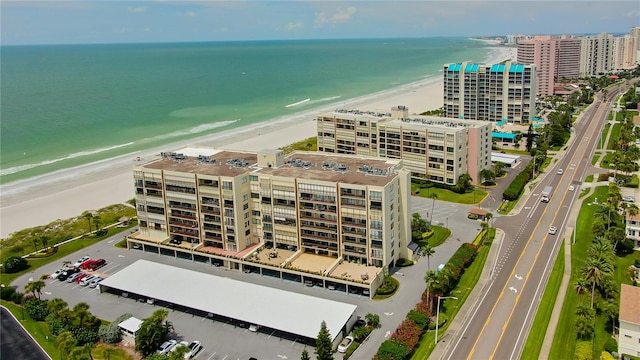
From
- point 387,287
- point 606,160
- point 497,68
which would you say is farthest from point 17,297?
point 497,68

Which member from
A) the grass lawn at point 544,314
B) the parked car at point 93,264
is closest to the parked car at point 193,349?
the parked car at point 93,264

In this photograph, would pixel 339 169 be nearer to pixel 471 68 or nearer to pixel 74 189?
pixel 74 189

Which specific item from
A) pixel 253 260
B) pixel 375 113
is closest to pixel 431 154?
pixel 375 113

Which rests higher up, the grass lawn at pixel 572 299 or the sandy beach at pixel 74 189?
the sandy beach at pixel 74 189

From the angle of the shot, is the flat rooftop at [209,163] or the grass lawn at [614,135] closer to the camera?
the flat rooftop at [209,163]

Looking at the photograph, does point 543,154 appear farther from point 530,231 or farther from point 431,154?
point 530,231

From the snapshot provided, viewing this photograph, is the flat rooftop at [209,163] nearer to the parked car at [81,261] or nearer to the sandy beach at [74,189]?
the parked car at [81,261]

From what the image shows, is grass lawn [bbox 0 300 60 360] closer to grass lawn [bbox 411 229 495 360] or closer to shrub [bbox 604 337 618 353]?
grass lawn [bbox 411 229 495 360]

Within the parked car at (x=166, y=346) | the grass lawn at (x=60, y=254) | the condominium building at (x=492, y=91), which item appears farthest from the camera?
the condominium building at (x=492, y=91)
